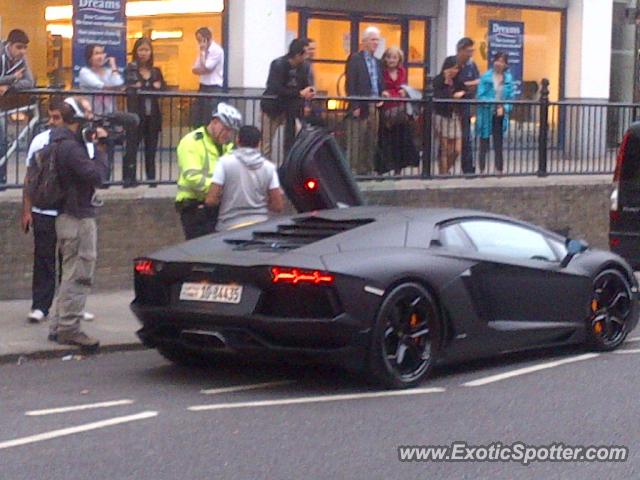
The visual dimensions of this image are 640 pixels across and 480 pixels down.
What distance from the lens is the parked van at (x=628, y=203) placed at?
48.4 feet

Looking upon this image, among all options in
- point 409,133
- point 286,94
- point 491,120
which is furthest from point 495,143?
point 286,94

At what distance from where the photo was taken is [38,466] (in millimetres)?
7414

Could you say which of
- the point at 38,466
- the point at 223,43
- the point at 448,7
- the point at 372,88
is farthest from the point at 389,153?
the point at 38,466

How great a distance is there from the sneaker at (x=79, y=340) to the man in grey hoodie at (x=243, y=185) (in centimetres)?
149

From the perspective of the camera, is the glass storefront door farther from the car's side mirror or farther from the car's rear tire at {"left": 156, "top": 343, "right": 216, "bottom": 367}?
the car's rear tire at {"left": 156, "top": 343, "right": 216, "bottom": 367}

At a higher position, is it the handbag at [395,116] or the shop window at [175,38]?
the shop window at [175,38]

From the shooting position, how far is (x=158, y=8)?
19484mm

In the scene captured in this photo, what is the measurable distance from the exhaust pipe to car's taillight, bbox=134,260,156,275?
525 millimetres

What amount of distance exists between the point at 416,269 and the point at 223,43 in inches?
429

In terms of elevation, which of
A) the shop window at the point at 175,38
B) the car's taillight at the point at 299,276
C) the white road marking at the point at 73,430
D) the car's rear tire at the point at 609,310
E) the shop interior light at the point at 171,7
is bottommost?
the white road marking at the point at 73,430

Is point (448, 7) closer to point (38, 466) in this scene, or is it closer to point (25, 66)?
point (25, 66)

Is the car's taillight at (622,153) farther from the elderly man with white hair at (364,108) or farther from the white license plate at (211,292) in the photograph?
the white license plate at (211,292)

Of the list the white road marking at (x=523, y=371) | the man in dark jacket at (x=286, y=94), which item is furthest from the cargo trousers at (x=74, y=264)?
the man in dark jacket at (x=286, y=94)

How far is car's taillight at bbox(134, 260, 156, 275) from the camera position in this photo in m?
9.88
